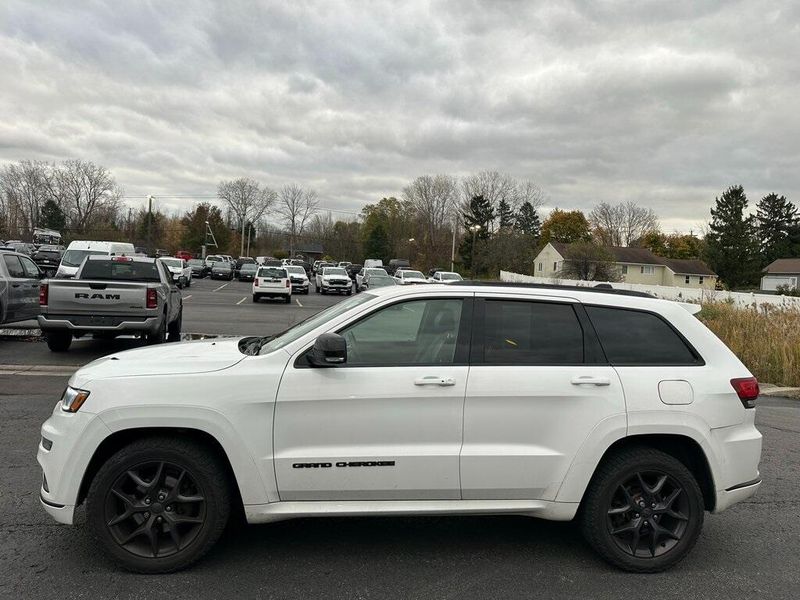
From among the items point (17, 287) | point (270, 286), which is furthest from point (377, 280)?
point (17, 287)

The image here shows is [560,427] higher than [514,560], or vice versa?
[560,427]

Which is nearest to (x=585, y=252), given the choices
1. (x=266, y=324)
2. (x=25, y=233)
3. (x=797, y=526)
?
(x=266, y=324)

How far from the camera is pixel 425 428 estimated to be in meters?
3.26

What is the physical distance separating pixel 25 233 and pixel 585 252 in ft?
273

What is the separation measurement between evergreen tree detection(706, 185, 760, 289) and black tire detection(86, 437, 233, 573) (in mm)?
68272

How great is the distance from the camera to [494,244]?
60781mm

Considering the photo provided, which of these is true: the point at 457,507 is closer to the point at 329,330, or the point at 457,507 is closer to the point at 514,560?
the point at 514,560

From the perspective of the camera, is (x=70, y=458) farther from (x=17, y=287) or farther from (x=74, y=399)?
(x=17, y=287)

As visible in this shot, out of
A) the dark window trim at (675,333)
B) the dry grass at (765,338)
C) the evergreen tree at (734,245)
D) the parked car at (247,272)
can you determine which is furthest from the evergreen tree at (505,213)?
the dark window trim at (675,333)

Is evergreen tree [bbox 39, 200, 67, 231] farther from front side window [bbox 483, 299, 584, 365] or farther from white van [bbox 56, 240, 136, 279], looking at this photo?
front side window [bbox 483, 299, 584, 365]

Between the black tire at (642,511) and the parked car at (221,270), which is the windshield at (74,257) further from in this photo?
the black tire at (642,511)

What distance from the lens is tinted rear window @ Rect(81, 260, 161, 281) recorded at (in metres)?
10.5

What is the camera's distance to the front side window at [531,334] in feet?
11.4

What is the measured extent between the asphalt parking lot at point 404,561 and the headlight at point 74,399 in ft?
2.95
